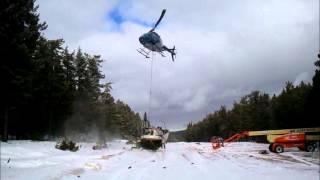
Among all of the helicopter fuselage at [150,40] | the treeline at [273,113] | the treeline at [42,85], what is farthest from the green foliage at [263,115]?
the helicopter fuselage at [150,40]

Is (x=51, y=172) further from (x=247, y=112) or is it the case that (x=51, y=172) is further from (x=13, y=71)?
(x=247, y=112)

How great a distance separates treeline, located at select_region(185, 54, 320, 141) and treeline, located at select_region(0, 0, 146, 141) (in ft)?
64.1

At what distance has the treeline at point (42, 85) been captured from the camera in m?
33.5

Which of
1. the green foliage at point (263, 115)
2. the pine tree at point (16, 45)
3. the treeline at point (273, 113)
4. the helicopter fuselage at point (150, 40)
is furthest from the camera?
the green foliage at point (263, 115)

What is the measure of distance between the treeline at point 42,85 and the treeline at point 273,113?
1954 centimetres

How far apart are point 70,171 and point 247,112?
87793mm

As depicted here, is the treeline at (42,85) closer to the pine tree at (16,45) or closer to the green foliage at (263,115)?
the pine tree at (16,45)

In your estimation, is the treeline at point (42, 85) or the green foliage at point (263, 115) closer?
the treeline at point (42, 85)

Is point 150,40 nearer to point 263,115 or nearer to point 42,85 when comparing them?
point 42,85

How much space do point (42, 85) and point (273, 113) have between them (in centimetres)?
3783

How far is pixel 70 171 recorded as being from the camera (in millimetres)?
18703

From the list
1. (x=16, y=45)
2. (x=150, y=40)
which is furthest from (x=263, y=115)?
(x=16, y=45)

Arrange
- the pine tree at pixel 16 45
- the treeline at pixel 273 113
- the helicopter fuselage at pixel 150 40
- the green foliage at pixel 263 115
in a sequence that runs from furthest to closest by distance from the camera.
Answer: the green foliage at pixel 263 115, the treeline at pixel 273 113, the helicopter fuselage at pixel 150 40, the pine tree at pixel 16 45

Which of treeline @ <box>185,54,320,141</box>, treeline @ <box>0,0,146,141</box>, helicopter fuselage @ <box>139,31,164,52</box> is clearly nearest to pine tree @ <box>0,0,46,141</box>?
treeline @ <box>0,0,146,141</box>
